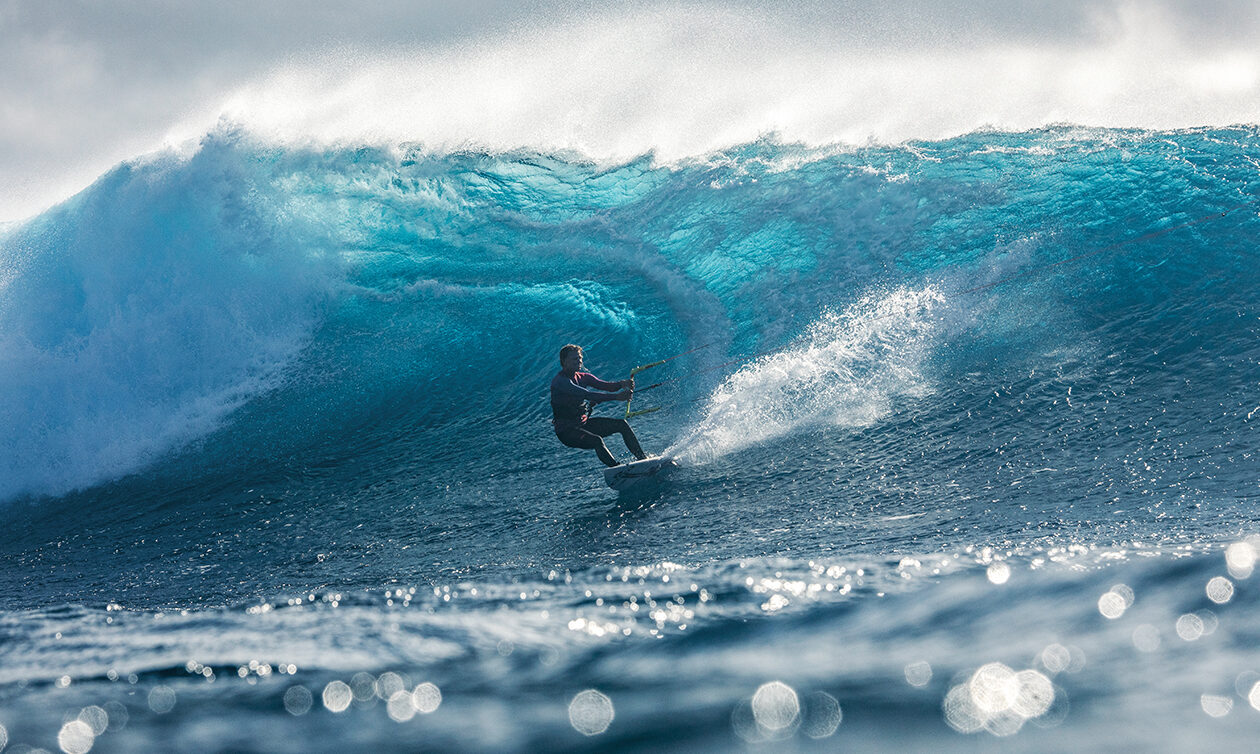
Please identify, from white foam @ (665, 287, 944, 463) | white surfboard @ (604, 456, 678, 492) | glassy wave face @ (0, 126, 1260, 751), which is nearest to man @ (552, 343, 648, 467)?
white surfboard @ (604, 456, 678, 492)

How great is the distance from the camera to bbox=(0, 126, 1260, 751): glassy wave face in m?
3.59

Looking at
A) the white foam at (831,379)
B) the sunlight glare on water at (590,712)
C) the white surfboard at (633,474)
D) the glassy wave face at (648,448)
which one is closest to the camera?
the sunlight glare on water at (590,712)

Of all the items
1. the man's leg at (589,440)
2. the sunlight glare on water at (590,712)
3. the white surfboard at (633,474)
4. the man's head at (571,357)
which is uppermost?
the man's head at (571,357)

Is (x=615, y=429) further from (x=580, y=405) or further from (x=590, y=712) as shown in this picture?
(x=590, y=712)

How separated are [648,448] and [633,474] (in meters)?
0.81

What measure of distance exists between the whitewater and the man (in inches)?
16.3

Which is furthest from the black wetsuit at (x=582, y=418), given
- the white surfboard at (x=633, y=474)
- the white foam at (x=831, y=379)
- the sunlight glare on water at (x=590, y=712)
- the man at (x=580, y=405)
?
the sunlight glare on water at (x=590, y=712)

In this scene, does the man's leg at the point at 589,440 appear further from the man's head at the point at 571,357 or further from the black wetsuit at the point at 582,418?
the man's head at the point at 571,357

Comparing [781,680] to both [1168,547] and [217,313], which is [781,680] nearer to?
[1168,547]

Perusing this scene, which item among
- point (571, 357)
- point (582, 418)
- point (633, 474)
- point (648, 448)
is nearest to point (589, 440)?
point (582, 418)

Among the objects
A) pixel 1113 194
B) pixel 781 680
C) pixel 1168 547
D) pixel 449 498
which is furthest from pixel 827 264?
pixel 781 680

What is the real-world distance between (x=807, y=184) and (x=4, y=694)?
31.4 feet

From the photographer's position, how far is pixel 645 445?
8016 mm

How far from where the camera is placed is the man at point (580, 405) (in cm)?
715
